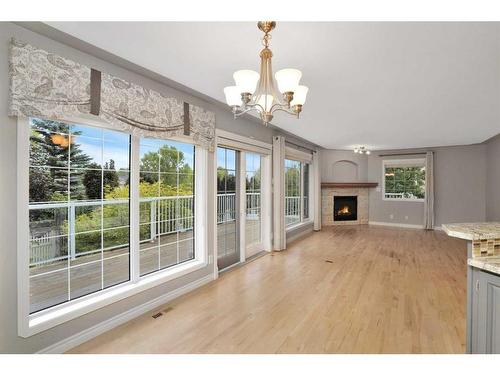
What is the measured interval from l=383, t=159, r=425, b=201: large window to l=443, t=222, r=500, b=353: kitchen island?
704 cm

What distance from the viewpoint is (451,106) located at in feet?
11.8

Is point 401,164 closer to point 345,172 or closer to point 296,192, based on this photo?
point 345,172

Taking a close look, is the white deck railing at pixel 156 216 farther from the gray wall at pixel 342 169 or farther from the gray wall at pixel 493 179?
the gray wall at pixel 493 179

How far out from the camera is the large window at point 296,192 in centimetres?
625

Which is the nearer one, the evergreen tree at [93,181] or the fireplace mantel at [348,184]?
the evergreen tree at [93,181]

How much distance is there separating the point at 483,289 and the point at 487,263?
19 centimetres

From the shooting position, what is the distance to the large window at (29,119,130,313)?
2.08m

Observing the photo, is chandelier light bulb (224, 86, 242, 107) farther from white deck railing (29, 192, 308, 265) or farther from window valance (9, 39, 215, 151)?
white deck railing (29, 192, 308, 265)

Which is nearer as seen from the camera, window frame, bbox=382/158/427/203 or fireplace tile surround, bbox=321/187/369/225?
window frame, bbox=382/158/427/203

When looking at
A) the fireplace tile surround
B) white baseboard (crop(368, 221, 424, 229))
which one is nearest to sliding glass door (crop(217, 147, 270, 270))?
the fireplace tile surround

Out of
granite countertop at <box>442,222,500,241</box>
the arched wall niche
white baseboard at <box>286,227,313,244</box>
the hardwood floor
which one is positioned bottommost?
the hardwood floor

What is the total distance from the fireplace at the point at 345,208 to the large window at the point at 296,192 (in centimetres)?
165

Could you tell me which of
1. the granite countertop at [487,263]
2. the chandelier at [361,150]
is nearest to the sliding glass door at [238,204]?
the granite countertop at [487,263]

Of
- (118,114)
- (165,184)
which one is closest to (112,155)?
(118,114)
